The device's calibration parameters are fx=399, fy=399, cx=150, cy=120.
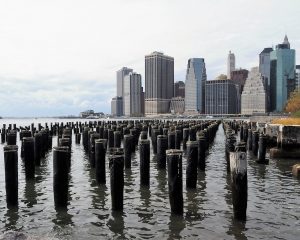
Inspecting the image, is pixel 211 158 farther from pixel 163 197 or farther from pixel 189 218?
pixel 189 218

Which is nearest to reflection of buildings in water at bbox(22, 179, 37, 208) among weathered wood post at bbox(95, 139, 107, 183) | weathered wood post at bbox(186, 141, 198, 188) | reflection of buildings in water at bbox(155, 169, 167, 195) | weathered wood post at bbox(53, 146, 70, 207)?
weathered wood post at bbox(53, 146, 70, 207)

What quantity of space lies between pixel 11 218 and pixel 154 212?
4.28 metres

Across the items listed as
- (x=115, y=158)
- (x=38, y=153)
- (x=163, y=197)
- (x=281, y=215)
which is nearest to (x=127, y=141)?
(x=38, y=153)

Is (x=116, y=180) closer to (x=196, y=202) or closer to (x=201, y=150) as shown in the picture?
(x=196, y=202)

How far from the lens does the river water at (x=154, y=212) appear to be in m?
10.5

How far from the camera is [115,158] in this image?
12.3 metres

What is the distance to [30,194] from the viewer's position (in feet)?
49.8

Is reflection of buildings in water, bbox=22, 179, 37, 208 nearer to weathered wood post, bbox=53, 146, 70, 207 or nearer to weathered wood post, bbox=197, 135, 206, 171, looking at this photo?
weathered wood post, bbox=53, 146, 70, 207

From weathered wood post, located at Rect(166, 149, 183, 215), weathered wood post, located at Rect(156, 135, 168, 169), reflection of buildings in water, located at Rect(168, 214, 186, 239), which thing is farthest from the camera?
weathered wood post, located at Rect(156, 135, 168, 169)

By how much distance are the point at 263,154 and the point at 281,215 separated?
11.2 meters

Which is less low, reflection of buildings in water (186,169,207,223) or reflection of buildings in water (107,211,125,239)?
reflection of buildings in water (186,169,207,223)

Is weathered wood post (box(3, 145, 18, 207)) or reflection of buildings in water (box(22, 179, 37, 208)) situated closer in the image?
weathered wood post (box(3, 145, 18, 207))

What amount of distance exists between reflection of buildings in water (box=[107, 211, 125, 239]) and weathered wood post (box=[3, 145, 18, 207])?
3417mm

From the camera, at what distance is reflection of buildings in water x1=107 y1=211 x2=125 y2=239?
10.5m
